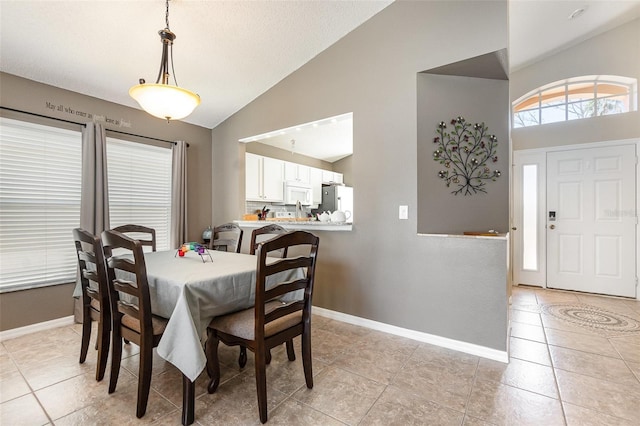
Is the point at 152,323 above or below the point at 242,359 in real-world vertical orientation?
above

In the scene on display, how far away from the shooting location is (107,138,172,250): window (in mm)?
3398

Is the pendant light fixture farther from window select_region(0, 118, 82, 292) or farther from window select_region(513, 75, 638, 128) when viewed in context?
window select_region(513, 75, 638, 128)

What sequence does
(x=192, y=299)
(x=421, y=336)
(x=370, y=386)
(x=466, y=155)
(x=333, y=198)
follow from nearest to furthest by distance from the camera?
(x=192, y=299), (x=370, y=386), (x=421, y=336), (x=466, y=155), (x=333, y=198)

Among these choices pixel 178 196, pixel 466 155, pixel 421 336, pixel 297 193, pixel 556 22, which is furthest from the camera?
pixel 297 193

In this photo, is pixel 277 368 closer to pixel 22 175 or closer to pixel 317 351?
pixel 317 351

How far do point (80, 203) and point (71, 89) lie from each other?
119cm

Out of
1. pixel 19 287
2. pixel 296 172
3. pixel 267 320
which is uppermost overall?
pixel 296 172

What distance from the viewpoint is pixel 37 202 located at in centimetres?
285

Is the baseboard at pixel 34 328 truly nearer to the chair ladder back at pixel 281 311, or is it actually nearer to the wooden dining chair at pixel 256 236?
the wooden dining chair at pixel 256 236

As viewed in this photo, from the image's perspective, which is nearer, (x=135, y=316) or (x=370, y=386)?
(x=135, y=316)

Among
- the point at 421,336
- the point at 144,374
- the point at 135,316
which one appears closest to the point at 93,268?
the point at 135,316

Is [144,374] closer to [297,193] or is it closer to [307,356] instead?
[307,356]

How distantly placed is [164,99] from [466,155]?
2.66 m

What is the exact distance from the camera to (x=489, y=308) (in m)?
2.34
